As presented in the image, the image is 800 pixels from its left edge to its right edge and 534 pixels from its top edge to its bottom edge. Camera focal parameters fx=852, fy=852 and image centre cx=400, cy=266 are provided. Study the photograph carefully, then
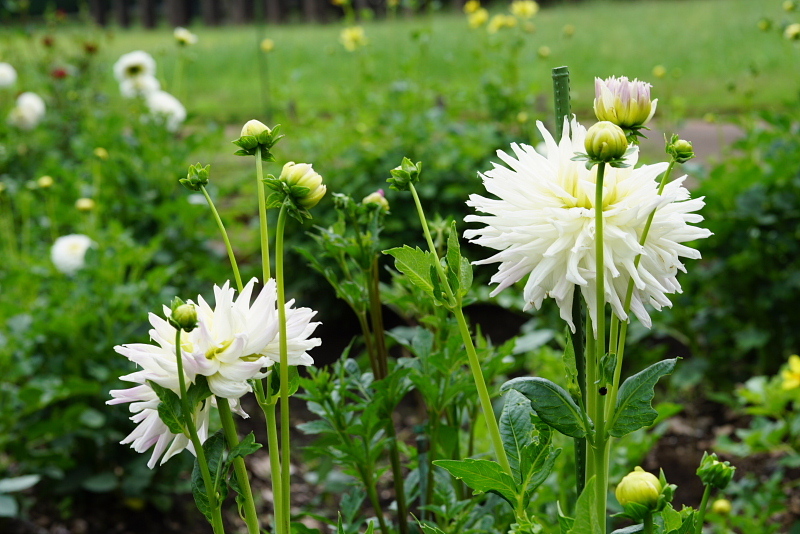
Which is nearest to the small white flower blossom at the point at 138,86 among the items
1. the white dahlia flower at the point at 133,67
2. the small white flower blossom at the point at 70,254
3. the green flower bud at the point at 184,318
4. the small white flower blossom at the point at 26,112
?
the white dahlia flower at the point at 133,67

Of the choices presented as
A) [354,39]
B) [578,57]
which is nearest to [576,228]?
[354,39]

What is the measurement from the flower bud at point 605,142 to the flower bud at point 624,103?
5 centimetres

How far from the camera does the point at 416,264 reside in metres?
0.61

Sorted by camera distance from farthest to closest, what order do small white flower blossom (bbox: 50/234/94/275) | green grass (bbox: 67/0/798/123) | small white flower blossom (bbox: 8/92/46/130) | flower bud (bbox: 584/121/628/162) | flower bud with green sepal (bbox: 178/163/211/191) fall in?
1. green grass (bbox: 67/0/798/123)
2. small white flower blossom (bbox: 8/92/46/130)
3. small white flower blossom (bbox: 50/234/94/275)
4. flower bud with green sepal (bbox: 178/163/211/191)
5. flower bud (bbox: 584/121/628/162)

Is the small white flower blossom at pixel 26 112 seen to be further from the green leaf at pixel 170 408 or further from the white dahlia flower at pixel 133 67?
the green leaf at pixel 170 408

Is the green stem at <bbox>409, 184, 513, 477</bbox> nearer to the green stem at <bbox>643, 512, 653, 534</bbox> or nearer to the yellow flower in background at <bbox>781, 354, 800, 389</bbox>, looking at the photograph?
the green stem at <bbox>643, 512, 653, 534</bbox>

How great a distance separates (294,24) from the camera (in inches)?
487

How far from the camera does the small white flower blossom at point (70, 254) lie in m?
1.93

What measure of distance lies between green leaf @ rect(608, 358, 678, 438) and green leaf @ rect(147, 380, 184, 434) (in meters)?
0.28

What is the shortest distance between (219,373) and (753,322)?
77.5 inches

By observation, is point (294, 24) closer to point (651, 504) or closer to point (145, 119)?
point (145, 119)

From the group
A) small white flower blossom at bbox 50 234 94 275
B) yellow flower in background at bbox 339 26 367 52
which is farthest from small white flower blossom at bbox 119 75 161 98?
small white flower blossom at bbox 50 234 94 275

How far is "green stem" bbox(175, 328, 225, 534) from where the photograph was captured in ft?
1.67

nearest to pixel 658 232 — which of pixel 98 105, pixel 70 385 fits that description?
pixel 70 385
